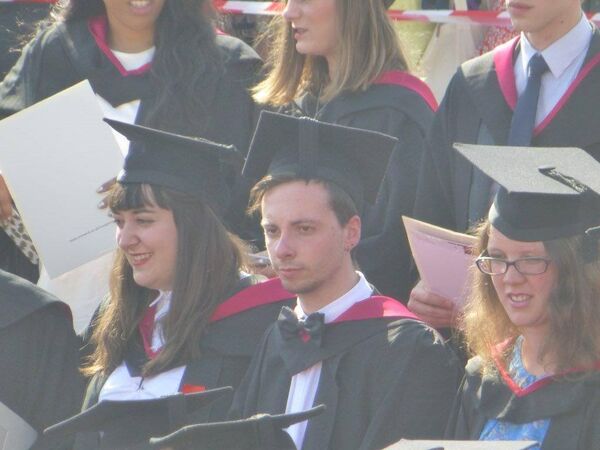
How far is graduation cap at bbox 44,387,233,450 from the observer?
15.1 feet

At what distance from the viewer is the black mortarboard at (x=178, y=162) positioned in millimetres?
5551

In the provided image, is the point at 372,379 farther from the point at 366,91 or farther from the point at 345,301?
the point at 366,91

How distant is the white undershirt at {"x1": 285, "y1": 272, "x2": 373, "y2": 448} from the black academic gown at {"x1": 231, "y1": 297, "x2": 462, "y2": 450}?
0.07 feet

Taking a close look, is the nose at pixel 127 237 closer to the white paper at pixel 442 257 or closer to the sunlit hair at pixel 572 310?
the white paper at pixel 442 257

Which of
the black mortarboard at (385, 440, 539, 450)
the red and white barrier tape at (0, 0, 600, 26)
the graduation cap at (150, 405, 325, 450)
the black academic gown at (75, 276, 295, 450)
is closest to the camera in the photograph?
the black mortarboard at (385, 440, 539, 450)

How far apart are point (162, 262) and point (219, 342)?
1.16 feet

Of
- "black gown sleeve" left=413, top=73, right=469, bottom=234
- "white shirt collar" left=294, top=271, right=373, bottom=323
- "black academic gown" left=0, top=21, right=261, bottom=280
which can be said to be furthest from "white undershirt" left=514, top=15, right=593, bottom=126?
"black academic gown" left=0, top=21, right=261, bottom=280

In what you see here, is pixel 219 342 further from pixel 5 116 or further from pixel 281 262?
pixel 5 116

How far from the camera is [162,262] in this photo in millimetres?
5562

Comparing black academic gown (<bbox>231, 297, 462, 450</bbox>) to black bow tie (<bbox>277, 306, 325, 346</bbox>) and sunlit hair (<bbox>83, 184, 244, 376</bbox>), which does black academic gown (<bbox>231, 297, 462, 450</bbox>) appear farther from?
sunlit hair (<bbox>83, 184, 244, 376</bbox>)

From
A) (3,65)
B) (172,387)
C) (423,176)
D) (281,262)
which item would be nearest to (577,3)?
(423,176)

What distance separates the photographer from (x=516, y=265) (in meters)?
4.63

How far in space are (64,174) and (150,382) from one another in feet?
3.53

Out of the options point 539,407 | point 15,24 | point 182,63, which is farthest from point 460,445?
point 15,24
